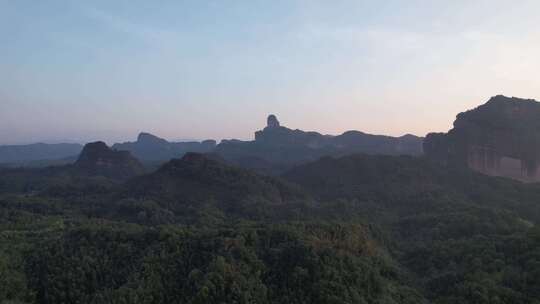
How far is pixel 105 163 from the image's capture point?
8881 centimetres

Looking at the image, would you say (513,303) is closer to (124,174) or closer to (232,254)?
(232,254)

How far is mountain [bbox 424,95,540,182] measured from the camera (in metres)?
70.5

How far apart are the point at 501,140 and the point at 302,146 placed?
75.6 metres

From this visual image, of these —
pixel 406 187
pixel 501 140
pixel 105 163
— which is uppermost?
pixel 501 140

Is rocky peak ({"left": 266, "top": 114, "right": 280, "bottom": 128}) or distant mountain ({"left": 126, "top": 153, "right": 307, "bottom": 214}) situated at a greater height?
rocky peak ({"left": 266, "top": 114, "right": 280, "bottom": 128})

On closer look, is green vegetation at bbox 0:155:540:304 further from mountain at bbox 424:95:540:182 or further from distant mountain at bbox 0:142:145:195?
mountain at bbox 424:95:540:182

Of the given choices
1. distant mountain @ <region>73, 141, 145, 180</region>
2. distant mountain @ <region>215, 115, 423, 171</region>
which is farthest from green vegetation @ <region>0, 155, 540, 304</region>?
distant mountain @ <region>215, 115, 423, 171</region>

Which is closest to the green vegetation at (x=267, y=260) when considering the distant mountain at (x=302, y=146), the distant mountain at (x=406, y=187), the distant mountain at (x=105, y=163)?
the distant mountain at (x=406, y=187)

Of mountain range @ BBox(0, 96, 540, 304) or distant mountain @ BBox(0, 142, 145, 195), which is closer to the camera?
mountain range @ BBox(0, 96, 540, 304)

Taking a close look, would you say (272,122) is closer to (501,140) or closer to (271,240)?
(501,140)

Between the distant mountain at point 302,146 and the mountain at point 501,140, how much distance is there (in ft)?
112

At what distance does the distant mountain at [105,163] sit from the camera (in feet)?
278

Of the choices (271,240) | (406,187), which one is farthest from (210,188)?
(271,240)

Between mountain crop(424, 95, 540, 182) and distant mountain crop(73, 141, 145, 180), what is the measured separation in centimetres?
6145
